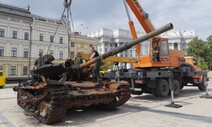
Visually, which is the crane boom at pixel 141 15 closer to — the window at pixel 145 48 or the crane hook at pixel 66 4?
the window at pixel 145 48

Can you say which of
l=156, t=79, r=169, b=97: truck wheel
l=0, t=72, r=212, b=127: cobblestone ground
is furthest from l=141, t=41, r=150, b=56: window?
l=0, t=72, r=212, b=127: cobblestone ground

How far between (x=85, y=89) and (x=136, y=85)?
15.8 feet

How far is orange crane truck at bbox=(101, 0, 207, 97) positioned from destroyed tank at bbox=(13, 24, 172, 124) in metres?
2.70

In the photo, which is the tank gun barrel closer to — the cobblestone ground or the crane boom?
the cobblestone ground

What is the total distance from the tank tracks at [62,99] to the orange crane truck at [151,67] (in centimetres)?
285

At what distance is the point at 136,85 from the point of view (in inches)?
434

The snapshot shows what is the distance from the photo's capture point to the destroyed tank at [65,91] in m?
5.54

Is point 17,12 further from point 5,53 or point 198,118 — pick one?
point 198,118

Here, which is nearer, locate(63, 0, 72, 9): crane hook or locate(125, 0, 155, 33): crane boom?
locate(63, 0, 72, 9): crane hook

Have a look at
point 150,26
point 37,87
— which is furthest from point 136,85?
point 37,87

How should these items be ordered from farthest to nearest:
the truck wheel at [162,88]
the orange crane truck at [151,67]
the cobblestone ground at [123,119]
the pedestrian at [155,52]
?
the pedestrian at [155,52] < the truck wheel at [162,88] < the orange crane truck at [151,67] < the cobblestone ground at [123,119]

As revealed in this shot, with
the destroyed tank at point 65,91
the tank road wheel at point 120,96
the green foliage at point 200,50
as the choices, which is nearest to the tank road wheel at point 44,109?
the destroyed tank at point 65,91

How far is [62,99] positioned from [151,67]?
643 cm

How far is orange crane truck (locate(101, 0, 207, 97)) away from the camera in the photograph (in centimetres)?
1009
